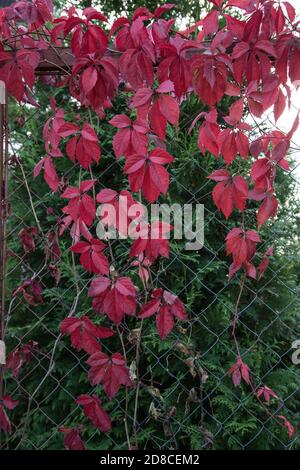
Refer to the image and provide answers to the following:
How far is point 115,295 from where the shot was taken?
1.24 m

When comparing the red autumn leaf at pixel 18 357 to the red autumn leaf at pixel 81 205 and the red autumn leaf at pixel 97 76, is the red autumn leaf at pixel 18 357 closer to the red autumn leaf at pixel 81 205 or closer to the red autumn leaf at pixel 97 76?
the red autumn leaf at pixel 81 205

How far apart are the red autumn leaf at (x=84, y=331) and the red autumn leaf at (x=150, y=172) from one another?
1.28 feet

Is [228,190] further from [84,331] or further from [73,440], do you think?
[73,440]

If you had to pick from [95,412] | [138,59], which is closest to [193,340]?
[95,412]

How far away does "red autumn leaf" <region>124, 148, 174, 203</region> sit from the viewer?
1153mm

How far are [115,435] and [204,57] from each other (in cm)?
155

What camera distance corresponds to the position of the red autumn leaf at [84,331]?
4.40 ft

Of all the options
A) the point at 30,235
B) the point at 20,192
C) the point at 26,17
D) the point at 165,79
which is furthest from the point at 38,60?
the point at 20,192

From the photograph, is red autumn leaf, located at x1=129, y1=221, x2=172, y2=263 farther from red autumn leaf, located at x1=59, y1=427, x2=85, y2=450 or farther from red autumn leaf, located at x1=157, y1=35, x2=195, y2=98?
red autumn leaf, located at x1=59, y1=427, x2=85, y2=450

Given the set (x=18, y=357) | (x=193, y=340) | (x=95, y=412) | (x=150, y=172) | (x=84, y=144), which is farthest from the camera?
(x=193, y=340)

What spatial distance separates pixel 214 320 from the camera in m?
2.04

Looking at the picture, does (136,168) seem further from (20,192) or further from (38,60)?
(20,192)

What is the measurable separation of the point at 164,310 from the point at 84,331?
213 millimetres

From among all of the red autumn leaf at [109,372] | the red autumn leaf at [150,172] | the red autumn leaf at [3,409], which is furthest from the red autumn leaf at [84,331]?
the red autumn leaf at [150,172]
